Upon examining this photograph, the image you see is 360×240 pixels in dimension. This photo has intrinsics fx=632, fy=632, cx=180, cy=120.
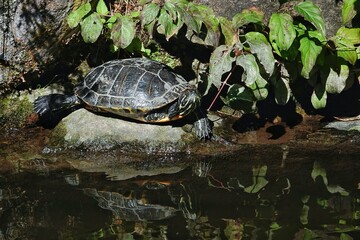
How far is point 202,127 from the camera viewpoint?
6.41 meters

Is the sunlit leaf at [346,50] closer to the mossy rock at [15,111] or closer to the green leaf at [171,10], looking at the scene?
the green leaf at [171,10]

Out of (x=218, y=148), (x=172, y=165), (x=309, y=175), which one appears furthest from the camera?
(x=218, y=148)

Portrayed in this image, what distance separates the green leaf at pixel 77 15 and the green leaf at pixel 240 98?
1678 millimetres

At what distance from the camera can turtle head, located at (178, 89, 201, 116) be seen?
629cm

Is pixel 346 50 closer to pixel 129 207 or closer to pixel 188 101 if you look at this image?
pixel 188 101

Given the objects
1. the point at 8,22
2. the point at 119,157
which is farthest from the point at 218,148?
the point at 8,22

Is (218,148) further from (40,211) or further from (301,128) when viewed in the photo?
(40,211)

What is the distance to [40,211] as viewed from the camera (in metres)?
4.92

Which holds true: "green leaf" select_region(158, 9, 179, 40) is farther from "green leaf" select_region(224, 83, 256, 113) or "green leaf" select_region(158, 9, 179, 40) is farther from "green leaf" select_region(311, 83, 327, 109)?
"green leaf" select_region(311, 83, 327, 109)

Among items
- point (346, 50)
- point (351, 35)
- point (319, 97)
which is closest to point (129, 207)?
point (319, 97)

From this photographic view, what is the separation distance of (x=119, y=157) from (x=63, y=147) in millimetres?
596

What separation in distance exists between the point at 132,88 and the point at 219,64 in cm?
96

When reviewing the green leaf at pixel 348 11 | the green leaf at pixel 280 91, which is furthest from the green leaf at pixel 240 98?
the green leaf at pixel 348 11

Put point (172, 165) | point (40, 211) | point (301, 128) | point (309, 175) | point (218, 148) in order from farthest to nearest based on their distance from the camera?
1. point (301, 128)
2. point (218, 148)
3. point (172, 165)
4. point (309, 175)
5. point (40, 211)
